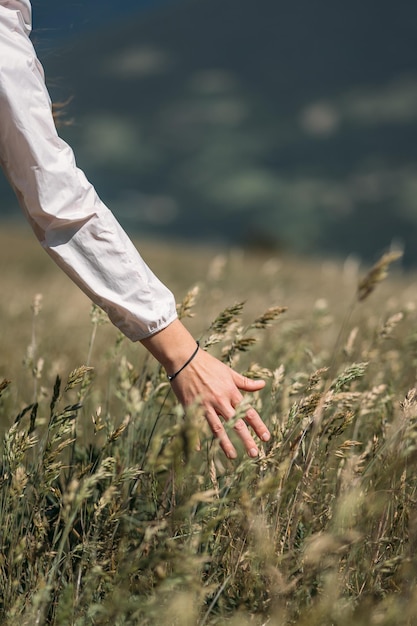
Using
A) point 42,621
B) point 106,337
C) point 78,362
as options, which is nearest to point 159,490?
point 42,621

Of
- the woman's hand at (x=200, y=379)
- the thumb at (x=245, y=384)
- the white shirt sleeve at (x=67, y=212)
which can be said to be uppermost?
the white shirt sleeve at (x=67, y=212)

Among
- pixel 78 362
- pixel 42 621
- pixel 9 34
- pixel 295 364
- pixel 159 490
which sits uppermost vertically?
pixel 9 34

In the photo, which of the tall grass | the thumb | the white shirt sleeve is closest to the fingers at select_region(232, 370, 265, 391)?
the thumb

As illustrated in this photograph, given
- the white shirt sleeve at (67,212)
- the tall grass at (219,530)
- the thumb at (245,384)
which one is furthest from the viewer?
the thumb at (245,384)

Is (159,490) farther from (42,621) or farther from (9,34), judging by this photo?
(9,34)

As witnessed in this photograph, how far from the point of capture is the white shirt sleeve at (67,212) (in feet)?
5.13

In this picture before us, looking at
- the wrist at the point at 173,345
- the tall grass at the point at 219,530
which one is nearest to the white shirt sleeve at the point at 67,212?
the wrist at the point at 173,345

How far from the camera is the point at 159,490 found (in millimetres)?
2152

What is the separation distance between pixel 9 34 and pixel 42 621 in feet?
4.76

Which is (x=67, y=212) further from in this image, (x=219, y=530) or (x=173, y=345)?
(x=219, y=530)

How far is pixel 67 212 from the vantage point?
5.19 feet

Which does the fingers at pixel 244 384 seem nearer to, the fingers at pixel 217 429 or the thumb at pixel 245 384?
the thumb at pixel 245 384

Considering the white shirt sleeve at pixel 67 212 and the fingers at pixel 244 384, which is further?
the fingers at pixel 244 384

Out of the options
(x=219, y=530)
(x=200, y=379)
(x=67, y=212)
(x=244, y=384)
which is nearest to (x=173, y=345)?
(x=200, y=379)
